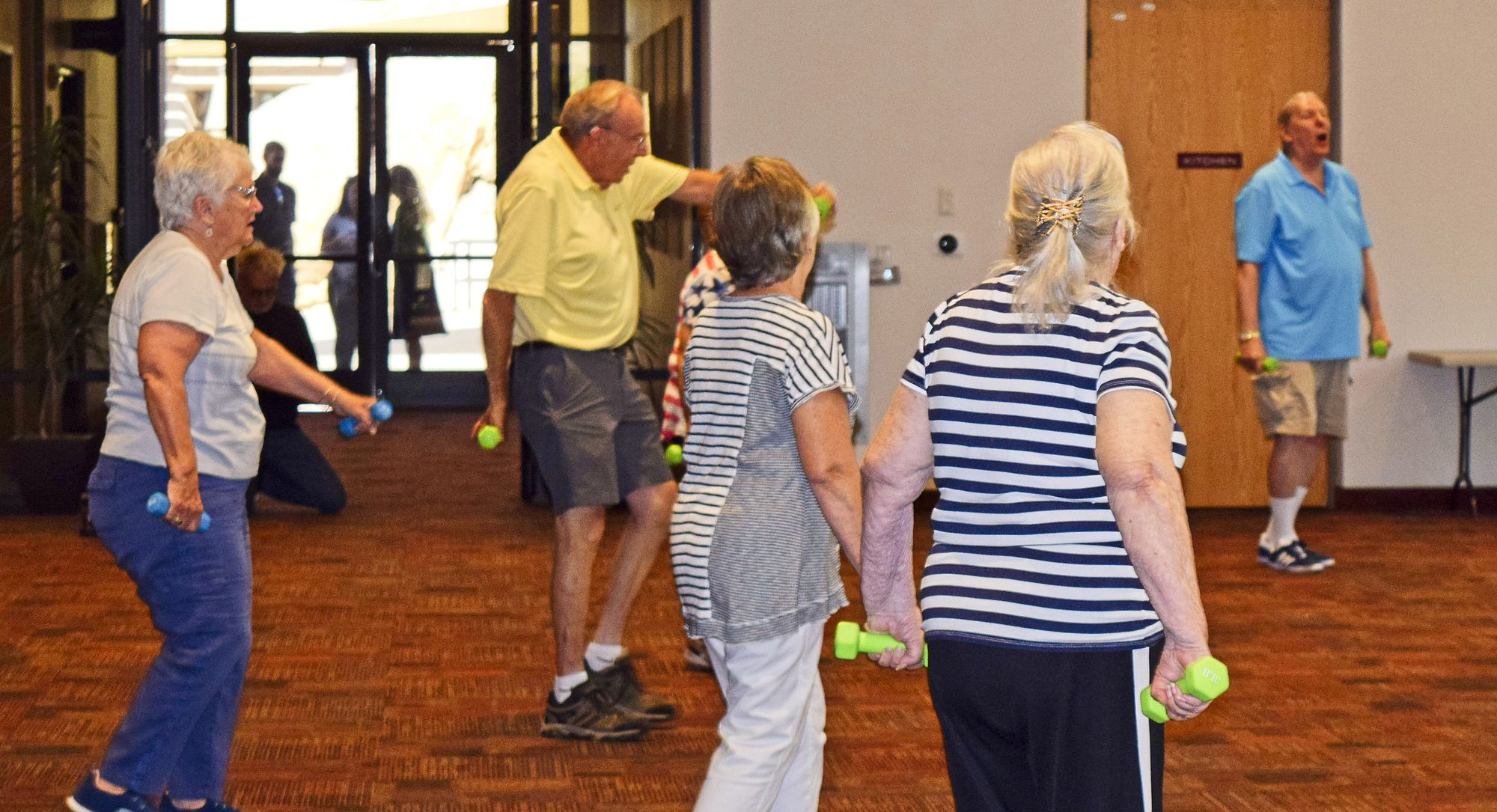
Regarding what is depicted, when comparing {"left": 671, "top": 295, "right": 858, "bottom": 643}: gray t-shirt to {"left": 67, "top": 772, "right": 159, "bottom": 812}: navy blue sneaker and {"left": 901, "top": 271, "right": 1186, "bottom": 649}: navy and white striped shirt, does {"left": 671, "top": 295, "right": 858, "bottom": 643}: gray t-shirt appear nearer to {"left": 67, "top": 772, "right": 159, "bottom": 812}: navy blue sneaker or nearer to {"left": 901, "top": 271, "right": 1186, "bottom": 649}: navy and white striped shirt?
{"left": 901, "top": 271, "right": 1186, "bottom": 649}: navy and white striped shirt

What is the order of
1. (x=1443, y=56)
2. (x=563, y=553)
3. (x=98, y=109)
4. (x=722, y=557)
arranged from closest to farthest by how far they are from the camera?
(x=722, y=557) → (x=563, y=553) → (x=1443, y=56) → (x=98, y=109)

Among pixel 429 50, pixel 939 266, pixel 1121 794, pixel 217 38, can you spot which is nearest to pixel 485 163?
pixel 429 50

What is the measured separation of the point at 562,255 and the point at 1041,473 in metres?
2.13

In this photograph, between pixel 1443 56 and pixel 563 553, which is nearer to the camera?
pixel 563 553

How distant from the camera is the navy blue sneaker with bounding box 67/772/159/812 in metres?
3.24

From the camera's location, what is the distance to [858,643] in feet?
7.50

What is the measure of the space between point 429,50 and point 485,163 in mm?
975

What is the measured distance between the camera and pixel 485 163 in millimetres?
13375

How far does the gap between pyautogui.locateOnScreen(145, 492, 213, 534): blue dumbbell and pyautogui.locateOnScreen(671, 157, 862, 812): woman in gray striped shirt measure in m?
0.85

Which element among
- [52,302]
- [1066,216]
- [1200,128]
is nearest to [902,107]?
[1200,128]

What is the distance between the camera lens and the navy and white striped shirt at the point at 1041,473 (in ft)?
6.97

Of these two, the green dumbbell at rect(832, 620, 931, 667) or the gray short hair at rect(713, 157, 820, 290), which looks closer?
the green dumbbell at rect(832, 620, 931, 667)

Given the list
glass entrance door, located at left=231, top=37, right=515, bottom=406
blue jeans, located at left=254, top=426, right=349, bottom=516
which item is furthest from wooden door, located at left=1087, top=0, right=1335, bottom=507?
glass entrance door, located at left=231, top=37, right=515, bottom=406

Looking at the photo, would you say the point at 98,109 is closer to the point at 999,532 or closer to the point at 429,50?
the point at 429,50
